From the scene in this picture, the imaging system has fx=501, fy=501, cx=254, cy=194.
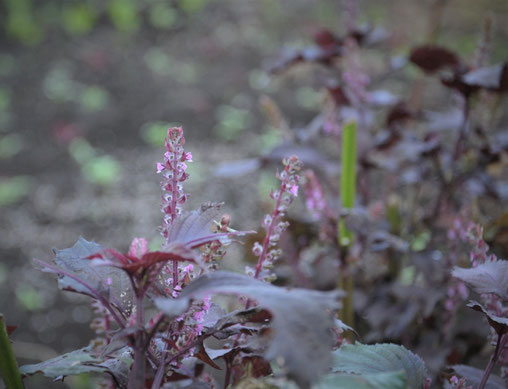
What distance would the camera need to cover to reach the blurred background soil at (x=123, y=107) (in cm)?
262

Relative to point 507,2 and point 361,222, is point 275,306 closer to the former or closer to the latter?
point 361,222

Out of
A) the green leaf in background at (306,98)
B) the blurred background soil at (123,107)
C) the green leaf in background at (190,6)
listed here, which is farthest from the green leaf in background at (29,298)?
the green leaf in background at (190,6)

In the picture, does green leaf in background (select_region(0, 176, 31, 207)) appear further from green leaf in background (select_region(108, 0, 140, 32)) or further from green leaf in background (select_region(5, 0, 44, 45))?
green leaf in background (select_region(108, 0, 140, 32))

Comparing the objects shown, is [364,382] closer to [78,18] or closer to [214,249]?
[214,249]

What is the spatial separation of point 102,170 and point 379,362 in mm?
2879

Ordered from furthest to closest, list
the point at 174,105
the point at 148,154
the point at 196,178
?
the point at 174,105
the point at 148,154
the point at 196,178

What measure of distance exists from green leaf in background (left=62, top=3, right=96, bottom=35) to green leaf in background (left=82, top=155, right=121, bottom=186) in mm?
2151

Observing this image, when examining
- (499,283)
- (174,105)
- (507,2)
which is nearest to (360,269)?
(499,283)

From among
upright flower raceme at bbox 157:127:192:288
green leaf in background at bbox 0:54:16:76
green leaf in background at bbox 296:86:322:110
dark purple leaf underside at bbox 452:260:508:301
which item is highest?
green leaf in background at bbox 0:54:16:76

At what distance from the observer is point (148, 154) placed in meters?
3.47

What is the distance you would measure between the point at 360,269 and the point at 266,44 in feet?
13.3

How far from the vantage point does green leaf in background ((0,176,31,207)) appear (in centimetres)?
303

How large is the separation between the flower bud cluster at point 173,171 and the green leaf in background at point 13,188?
280 cm

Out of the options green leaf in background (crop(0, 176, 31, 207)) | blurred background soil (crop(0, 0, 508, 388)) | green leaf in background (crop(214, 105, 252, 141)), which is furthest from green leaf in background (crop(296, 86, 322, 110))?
green leaf in background (crop(0, 176, 31, 207))
